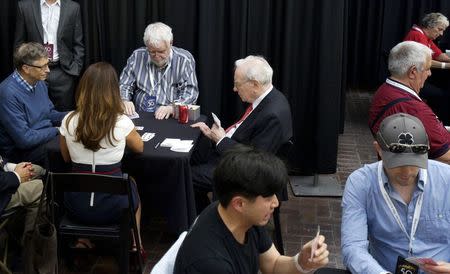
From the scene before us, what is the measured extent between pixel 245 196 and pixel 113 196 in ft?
5.69

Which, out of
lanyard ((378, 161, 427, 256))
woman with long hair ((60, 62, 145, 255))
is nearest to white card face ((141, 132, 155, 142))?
woman with long hair ((60, 62, 145, 255))

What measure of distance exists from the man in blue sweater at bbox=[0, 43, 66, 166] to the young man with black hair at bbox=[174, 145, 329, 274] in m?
2.58

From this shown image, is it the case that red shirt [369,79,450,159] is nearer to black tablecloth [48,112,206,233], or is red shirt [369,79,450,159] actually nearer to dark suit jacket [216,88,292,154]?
dark suit jacket [216,88,292,154]

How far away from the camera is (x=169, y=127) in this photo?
14.4 ft

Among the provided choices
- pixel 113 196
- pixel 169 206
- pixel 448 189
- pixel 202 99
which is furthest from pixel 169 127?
pixel 448 189

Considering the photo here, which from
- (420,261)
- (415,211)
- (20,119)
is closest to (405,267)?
(420,261)

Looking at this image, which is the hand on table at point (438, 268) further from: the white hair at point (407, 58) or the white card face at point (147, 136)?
the white card face at point (147, 136)

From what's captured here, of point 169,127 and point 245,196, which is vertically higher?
point 245,196

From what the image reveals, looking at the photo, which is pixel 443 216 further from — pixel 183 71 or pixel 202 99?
pixel 202 99

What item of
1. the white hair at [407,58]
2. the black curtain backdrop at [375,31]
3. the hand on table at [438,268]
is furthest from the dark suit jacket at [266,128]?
the black curtain backdrop at [375,31]

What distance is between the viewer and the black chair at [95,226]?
132 inches

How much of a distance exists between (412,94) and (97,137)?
199 centimetres

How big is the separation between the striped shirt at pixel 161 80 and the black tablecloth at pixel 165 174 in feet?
2.77

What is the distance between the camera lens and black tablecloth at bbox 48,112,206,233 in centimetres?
388
